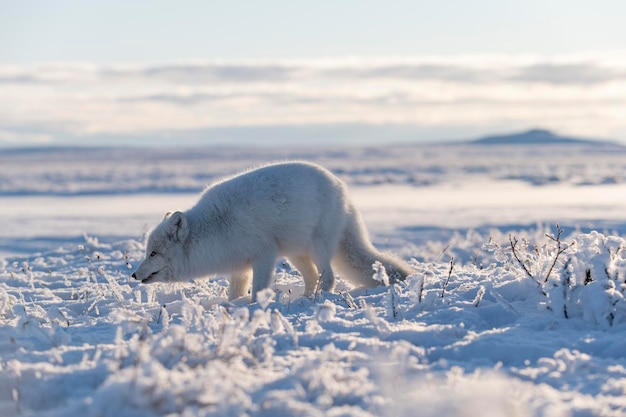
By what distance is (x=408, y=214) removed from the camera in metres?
16.2

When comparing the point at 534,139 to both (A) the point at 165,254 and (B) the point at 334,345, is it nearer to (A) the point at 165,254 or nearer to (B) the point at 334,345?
(A) the point at 165,254

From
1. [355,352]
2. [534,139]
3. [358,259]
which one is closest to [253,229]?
[358,259]

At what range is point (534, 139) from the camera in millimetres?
89625

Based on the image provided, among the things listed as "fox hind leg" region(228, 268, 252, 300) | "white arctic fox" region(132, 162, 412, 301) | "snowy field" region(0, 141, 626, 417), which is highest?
"white arctic fox" region(132, 162, 412, 301)

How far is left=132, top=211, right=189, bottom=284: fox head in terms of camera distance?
5.87m

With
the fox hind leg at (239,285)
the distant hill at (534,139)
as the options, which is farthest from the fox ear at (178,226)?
the distant hill at (534,139)

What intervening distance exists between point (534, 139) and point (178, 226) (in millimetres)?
88880

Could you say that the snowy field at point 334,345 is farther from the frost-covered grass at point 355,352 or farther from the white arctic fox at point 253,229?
the white arctic fox at point 253,229

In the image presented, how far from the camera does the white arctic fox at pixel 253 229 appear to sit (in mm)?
5859

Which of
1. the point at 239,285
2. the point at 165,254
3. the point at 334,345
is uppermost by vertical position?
the point at 165,254

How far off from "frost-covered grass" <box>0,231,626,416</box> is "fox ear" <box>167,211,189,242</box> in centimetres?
57

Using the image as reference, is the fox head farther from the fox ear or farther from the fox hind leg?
the fox hind leg

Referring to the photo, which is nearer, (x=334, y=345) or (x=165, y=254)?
(x=334, y=345)

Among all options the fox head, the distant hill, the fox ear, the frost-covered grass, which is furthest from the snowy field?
the distant hill
